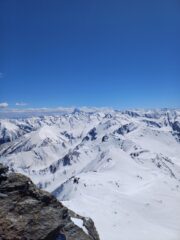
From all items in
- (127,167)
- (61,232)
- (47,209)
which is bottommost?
(127,167)

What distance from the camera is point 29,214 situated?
1753 centimetres

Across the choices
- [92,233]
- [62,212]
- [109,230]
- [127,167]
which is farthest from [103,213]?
[127,167]

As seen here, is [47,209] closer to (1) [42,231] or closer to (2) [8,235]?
(1) [42,231]

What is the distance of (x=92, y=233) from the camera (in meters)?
25.1

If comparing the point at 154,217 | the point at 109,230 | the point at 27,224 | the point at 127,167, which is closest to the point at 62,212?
the point at 27,224

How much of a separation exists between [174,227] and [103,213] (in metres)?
15.9

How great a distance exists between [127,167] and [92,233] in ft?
566

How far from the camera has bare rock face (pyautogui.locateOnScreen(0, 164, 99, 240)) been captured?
16.5m

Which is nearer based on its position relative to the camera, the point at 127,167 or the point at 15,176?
the point at 15,176

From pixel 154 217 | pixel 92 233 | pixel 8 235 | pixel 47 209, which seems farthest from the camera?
pixel 154 217

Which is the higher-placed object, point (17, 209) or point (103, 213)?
point (17, 209)

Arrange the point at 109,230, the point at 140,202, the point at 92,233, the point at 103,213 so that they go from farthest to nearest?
the point at 140,202 < the point at 103,213 < the point at 109,230 < the point at 92,233

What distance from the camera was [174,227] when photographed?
6762cm

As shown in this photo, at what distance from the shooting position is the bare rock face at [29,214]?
16.5 metres
